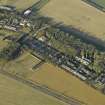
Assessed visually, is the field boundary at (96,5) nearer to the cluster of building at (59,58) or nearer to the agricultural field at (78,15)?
the agricultural field at (78,15)

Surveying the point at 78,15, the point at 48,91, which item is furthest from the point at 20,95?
the point at 78,15

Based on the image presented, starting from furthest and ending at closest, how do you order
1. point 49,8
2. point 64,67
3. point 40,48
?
point 49,8
point 40,48
point 64,67

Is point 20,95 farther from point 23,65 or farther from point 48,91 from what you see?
point 23,65

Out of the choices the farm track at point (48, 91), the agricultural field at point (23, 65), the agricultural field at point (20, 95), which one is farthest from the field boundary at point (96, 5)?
the agricultural field at point (20, 95)

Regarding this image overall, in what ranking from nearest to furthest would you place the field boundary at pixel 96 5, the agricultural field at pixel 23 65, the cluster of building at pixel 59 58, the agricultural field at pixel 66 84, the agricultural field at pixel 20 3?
the agricultural field at pixel 66 84 < the cluster of building at pixel 59 58 < the agricultural field at pixel 23 65 < the field boundary at pixel 96 5 < the agricultural field at pixel 20 3

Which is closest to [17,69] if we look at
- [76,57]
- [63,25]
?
[76,57]

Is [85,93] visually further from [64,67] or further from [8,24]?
[8,24]
